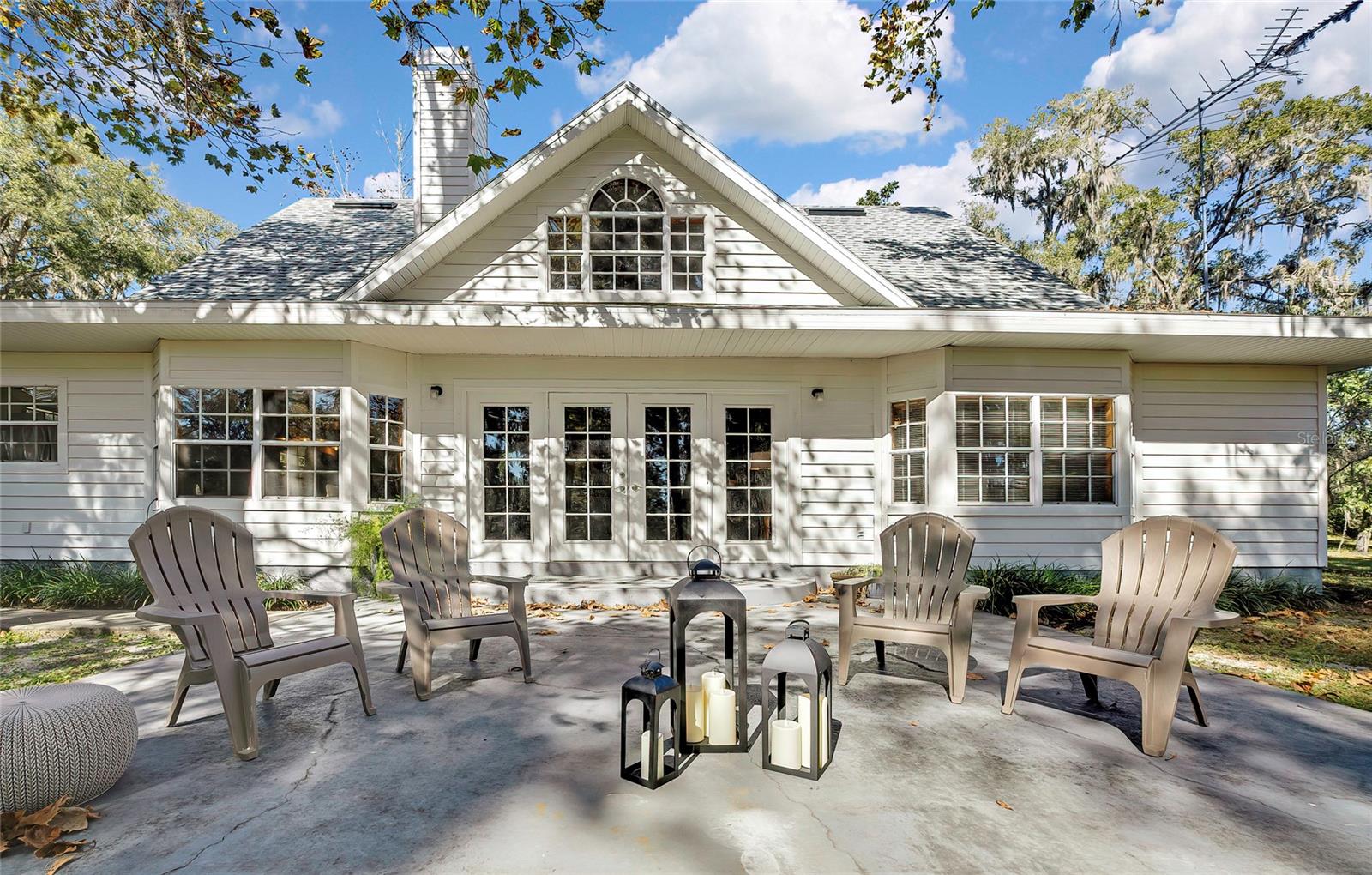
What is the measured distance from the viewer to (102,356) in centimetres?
707

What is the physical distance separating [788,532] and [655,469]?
1.64 m

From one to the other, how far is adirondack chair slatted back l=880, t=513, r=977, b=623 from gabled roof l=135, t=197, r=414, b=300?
536 centimetres

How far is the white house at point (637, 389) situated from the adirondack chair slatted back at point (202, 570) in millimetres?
3039

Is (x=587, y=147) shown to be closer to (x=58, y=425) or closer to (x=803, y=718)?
(x=803, y=718)

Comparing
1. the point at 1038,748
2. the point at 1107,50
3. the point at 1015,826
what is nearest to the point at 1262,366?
the point at 1107,50

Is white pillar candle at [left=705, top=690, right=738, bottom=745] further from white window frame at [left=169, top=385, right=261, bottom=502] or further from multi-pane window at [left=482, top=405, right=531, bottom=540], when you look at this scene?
white window frame at [left=169, top=385, right=261, bottom=502]

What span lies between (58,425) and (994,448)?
387 inches

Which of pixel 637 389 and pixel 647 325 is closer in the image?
pixel 647 325

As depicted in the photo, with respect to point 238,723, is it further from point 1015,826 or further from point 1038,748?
point 1038,748

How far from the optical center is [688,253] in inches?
275

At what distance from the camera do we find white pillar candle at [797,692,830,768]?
2547mm

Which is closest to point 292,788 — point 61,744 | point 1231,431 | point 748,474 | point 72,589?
point 61,744

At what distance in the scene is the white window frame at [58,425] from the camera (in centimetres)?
703

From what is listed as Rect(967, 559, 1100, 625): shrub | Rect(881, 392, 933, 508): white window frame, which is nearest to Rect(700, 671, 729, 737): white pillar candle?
Rect(967, 559, 1100, 625): shrub
